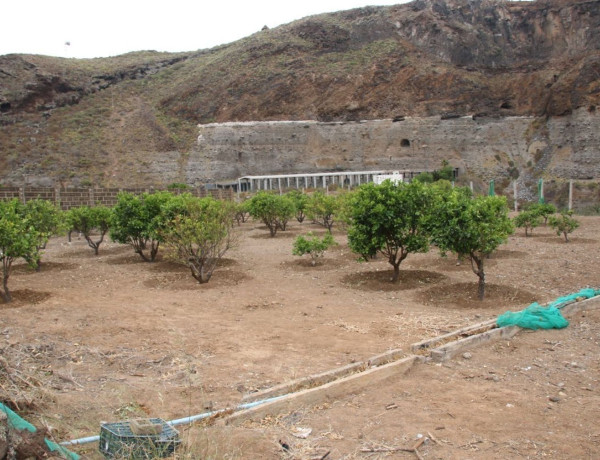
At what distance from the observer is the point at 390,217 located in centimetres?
1215

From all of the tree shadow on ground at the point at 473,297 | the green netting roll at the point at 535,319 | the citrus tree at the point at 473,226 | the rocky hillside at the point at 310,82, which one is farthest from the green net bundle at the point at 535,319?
the rocky hillside at the point at 310,82

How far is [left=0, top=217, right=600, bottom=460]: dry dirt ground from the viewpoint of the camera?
4750 millimetres

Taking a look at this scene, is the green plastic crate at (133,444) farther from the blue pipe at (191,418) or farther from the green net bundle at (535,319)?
the green net bundle at (535,319)

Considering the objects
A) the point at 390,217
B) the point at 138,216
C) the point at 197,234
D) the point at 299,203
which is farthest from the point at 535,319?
the point at 299,203

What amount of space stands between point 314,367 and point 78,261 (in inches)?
505

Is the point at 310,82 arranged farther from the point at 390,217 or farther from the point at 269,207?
the point at 390,217

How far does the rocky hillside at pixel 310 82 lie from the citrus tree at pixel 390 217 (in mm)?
37792

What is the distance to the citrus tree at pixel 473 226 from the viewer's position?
10.2m

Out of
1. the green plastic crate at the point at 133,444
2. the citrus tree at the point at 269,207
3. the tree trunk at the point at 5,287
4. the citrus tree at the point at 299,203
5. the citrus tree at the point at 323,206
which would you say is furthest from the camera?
the citrus tree at the point at 299,203

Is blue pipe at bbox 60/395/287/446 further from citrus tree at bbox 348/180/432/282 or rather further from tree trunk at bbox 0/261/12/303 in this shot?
tree trunk at bbox 0/261/12/303

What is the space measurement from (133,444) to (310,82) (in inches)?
2380

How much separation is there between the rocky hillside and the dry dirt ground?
1483 inches

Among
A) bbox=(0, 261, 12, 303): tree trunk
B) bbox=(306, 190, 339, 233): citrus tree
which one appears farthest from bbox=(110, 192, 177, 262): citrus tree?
bbox=(306, 190, 339, 233): citrus tree

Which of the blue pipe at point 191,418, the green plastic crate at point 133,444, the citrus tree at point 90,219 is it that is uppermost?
the citrus tree at point 90,219
